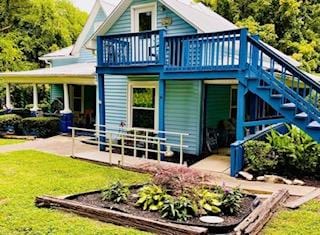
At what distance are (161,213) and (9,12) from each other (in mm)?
22496

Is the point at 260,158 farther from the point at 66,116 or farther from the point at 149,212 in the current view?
the point at 66,116

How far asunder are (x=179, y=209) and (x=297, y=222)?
1.90m

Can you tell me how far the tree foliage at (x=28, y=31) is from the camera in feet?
74.2

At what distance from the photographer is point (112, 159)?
10711mm

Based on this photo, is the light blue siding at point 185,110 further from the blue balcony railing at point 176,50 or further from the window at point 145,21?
the window at point 145,21

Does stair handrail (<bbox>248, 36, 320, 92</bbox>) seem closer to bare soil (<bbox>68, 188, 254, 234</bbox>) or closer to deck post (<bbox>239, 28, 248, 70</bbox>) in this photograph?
deck post (<bbox>239, 28, 248, 70</bbox>)

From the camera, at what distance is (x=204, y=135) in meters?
12.3

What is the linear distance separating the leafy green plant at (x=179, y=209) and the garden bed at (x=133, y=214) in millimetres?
95

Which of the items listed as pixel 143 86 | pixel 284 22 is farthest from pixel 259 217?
pixel 284 22

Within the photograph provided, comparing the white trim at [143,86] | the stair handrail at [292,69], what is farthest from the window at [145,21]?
the stair handrail at [292,69]

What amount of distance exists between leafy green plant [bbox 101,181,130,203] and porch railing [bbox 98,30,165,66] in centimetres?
486

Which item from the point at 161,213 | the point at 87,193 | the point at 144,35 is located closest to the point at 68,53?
the point at 144,35

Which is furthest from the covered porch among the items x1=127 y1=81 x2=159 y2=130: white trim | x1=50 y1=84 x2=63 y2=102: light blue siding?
x1=127 y1=81 x2=159 y2=130: white trim

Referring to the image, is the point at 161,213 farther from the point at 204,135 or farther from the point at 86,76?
the point at 86,76
